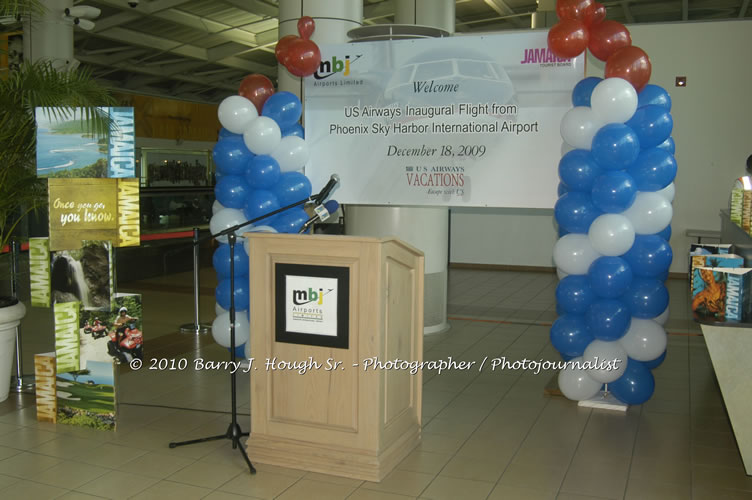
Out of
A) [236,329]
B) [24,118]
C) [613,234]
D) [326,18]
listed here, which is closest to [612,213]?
[613,234]

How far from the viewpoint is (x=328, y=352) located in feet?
12.1

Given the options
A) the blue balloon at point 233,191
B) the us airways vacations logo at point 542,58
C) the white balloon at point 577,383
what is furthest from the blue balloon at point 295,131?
the white balloon at point 577,383

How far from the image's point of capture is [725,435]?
439cm

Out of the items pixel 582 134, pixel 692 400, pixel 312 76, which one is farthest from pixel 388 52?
pixel 692 400

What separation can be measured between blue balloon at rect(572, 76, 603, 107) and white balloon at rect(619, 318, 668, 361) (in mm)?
1480

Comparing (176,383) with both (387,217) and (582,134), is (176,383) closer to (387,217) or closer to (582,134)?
(387,217)

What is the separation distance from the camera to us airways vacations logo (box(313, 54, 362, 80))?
17.8 feet

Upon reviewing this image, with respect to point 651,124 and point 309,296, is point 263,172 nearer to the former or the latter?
point 309,296

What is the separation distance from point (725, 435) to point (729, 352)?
1139 millimetres

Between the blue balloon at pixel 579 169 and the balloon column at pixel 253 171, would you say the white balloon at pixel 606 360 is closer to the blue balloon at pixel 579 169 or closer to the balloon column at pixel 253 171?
the blue balloon at pixel 579 169

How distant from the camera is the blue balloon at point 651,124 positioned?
4461mm

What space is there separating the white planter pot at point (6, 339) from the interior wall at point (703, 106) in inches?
321

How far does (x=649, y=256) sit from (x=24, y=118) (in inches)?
164

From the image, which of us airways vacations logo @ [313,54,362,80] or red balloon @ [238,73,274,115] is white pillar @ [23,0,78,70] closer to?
red balloon @ [238,73,274,115]
